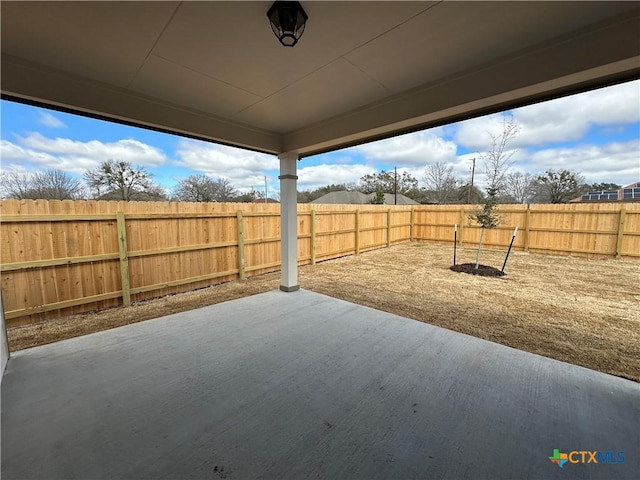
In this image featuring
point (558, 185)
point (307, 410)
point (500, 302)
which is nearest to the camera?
point (307, 410)

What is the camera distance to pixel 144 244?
13.6 ft

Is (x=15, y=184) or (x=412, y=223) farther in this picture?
(x=412, y=223)

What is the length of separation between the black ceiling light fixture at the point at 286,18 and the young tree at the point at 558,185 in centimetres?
2007

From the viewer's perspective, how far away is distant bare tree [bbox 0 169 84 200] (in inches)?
344

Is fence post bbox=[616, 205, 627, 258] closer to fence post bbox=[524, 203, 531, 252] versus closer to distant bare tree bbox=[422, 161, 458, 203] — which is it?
fence post bbox=[524, 203, 531, 252]

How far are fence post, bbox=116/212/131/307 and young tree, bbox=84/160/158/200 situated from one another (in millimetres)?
11995

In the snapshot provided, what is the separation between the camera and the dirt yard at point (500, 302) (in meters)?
2.78

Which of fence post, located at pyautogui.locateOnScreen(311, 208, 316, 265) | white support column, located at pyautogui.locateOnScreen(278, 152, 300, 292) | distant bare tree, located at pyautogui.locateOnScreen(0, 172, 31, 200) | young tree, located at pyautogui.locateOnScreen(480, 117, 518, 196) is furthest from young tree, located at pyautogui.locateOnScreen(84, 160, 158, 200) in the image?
young tree, located at pyautogui.locateOnScreen(480, 117, 518, 196)

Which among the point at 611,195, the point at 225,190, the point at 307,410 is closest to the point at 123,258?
the point at 307,410

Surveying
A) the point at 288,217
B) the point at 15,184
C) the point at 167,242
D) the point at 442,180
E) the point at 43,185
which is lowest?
the point at 167,242

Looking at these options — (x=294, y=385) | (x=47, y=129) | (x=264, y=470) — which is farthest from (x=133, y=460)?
(x=47, y=129)

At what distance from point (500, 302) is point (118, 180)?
1673cm

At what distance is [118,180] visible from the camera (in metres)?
13.4

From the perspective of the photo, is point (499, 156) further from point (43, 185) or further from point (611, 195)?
point (43, 185)
